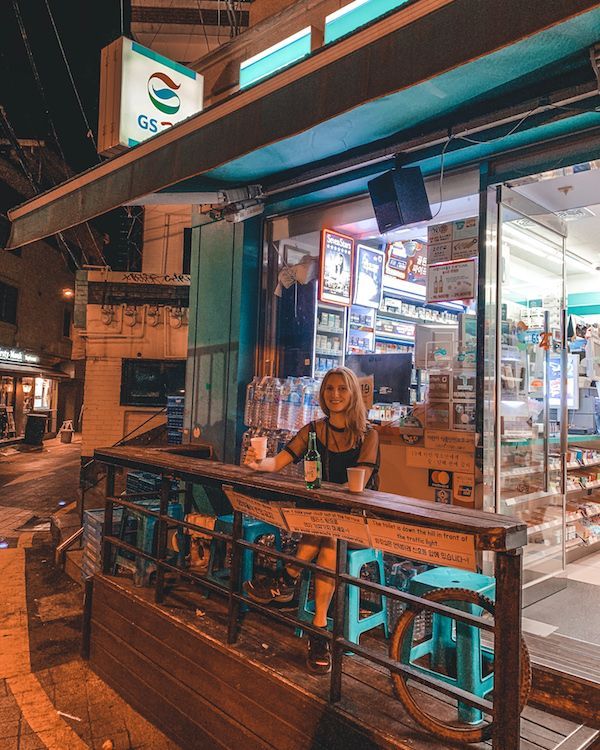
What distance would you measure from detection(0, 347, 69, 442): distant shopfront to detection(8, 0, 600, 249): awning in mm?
19095

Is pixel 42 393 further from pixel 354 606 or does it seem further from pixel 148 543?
pixel 354 606

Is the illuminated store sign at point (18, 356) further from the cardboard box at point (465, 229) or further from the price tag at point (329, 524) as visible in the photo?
the price tag at point (329, 524)

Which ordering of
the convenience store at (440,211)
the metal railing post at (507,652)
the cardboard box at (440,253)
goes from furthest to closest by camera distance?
the cardboard box at (440,253)
the convenience store at (440,211)
the metal railing post at (507,652)

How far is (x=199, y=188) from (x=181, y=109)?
6.65 feet

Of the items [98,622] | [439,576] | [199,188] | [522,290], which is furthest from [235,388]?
[439,576]

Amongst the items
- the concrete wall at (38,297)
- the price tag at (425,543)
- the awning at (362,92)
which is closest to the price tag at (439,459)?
the price tag at (425,543)

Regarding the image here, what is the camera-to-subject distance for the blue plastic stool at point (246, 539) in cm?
415

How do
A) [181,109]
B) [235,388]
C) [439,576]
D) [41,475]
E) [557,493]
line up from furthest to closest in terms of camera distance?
1. [41,475]
2. [181,109]
3. [235,388]
4. [557,493]
5. [439,576]

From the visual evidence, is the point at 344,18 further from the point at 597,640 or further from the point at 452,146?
the point at 597,640

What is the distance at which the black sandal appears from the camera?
3109mm

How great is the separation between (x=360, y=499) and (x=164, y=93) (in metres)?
6.32

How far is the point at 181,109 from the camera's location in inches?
279

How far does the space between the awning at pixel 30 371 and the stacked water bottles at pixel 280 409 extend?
62.5 ft

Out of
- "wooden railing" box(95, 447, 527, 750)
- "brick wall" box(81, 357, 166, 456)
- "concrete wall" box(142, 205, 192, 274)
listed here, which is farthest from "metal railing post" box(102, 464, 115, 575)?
"concrete wall" box(142, 205, 192, 274)
